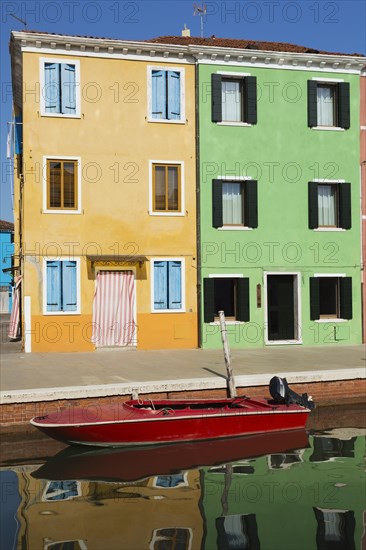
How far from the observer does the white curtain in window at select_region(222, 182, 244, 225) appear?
22.6m

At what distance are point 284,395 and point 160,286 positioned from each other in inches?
341

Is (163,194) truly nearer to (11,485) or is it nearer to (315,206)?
(315,206)

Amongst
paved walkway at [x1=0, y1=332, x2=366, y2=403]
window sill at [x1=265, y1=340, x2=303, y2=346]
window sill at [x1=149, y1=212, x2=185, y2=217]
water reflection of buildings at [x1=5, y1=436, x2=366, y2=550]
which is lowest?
water reflection of buildings at [x1=5, y1=436, x2=366, y2=550]

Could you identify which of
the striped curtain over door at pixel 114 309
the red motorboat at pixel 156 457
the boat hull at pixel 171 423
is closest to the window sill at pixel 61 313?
the striped curtain over door at pixel 114 309

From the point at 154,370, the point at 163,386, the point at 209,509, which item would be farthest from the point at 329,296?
the point at 209,509

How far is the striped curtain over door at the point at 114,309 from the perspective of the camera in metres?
21.1

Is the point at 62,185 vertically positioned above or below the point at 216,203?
above

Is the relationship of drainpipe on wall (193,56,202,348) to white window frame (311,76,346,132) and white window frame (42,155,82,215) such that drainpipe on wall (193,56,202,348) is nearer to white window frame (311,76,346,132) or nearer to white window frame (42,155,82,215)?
white window frame (42,155,82,215)

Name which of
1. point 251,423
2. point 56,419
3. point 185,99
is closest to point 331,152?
point 185,99

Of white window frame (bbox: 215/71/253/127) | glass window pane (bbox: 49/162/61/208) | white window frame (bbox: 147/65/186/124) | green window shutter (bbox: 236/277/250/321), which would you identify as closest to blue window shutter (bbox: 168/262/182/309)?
green window shutter (bbox: 236/277/250/321)

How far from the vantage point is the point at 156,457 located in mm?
12172

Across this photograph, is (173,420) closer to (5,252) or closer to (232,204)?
(232,204)

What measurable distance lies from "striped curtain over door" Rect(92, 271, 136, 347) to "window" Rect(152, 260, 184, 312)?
0.80 m

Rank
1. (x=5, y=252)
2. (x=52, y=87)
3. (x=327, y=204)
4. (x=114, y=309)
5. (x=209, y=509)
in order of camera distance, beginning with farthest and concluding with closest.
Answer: (x=5, y=252) → (x=327, y=204) → (x=114, y=309) → (x=52, y=87) → (x=209, y=509)
